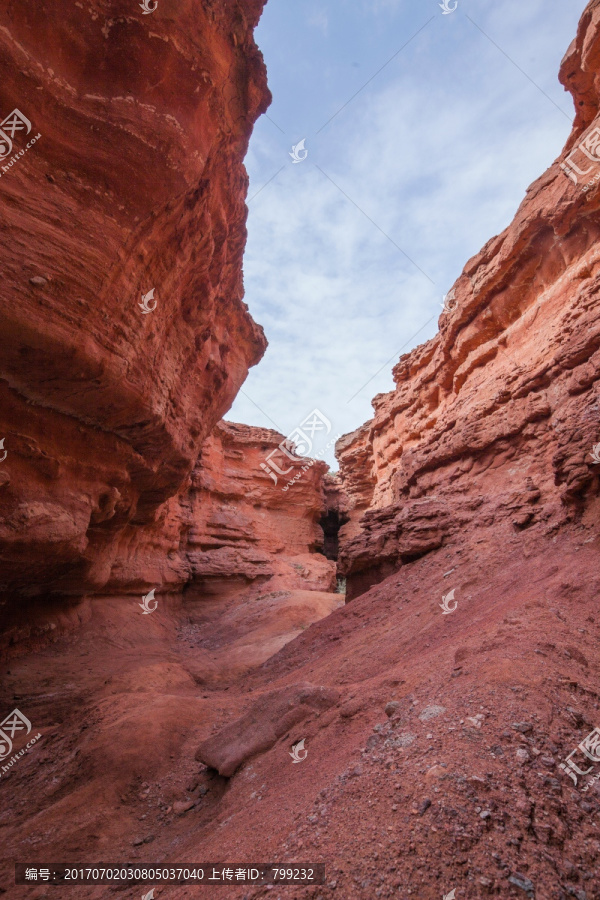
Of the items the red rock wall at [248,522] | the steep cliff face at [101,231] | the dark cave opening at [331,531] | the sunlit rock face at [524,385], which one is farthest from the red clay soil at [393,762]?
the dark cave opening at [331,531]

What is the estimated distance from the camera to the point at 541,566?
17.9ft

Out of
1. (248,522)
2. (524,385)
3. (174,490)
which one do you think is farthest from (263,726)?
(248,522)

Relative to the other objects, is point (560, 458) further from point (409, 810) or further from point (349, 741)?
point (409, 810)

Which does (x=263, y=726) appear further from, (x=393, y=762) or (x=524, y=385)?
(x=524, y=385)

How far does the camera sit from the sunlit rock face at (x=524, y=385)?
23.3ft

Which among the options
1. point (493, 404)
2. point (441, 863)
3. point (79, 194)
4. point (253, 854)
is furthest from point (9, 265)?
point (493, 404)

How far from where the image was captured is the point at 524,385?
9273mm

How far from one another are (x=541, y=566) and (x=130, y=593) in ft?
42.9

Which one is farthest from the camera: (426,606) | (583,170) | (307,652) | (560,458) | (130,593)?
(130,593)
